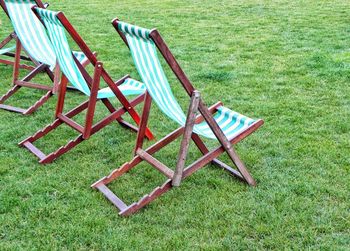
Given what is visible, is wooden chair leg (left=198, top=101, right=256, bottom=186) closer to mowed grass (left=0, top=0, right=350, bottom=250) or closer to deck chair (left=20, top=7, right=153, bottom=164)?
mowed grass (left=0, top=0, right=350, bottom=250)

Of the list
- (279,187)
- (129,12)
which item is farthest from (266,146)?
(129,12)

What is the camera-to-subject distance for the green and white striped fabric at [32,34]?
5016 millimetres

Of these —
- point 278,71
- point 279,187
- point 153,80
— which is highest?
point 153,80

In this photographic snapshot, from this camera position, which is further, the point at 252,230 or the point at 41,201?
the point at 41,201

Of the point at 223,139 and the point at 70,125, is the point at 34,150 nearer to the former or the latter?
the point at 70,125

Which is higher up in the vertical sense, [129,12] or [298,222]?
[298,222]

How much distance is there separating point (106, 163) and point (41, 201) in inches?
30.0

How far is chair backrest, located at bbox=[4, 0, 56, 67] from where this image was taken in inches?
197

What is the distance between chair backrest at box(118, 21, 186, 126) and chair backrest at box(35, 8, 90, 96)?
62cm

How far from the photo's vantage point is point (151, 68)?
3332mm

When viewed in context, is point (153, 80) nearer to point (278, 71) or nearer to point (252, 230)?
point (252, 230)

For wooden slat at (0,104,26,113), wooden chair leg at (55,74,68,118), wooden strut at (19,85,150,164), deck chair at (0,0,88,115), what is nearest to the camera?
wooden strut at (19,85,150,164)

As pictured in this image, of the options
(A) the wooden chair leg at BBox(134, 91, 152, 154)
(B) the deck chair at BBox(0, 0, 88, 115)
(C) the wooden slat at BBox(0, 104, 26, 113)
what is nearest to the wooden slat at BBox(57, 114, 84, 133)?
(A) the wooden chair leg at BBox(134, 91, 152, 154)

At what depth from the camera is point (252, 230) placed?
10.4 ft
